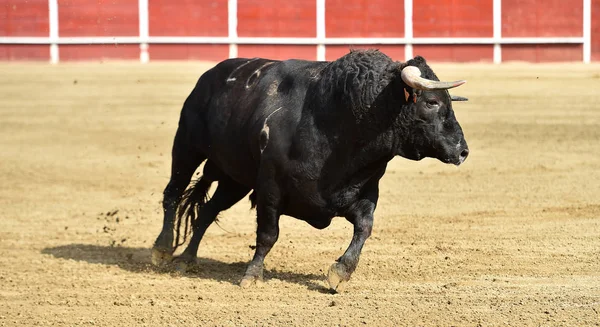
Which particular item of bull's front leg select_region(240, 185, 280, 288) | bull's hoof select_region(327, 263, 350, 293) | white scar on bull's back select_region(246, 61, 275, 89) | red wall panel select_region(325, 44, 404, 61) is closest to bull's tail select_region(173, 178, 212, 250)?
white scar on bull's back select_region(246, 61, 275, 89)

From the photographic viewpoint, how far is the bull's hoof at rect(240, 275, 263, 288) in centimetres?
757

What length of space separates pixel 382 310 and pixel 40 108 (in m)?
10.8

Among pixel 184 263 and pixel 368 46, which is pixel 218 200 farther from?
pixel 368 46

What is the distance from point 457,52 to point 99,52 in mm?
5927

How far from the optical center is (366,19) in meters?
18.9

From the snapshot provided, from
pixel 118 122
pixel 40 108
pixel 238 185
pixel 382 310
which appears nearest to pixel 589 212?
pixel 238 185

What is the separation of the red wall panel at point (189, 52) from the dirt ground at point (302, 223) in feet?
1.02

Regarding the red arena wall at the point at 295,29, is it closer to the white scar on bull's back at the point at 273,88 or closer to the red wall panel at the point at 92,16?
the red wall panel at the point at 92,16

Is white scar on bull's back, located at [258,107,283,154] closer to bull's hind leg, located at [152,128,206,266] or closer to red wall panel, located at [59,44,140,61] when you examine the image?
bull's hind leg, located at [152,128,206,266]

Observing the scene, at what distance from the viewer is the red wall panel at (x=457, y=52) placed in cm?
1877

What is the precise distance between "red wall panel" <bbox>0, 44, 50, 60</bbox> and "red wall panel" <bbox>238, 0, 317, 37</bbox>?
10.6 feet

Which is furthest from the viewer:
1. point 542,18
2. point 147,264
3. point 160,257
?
point 542,18

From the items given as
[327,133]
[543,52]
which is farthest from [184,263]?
[543,52]

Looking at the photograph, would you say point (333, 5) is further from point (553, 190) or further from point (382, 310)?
point (382, 310)
